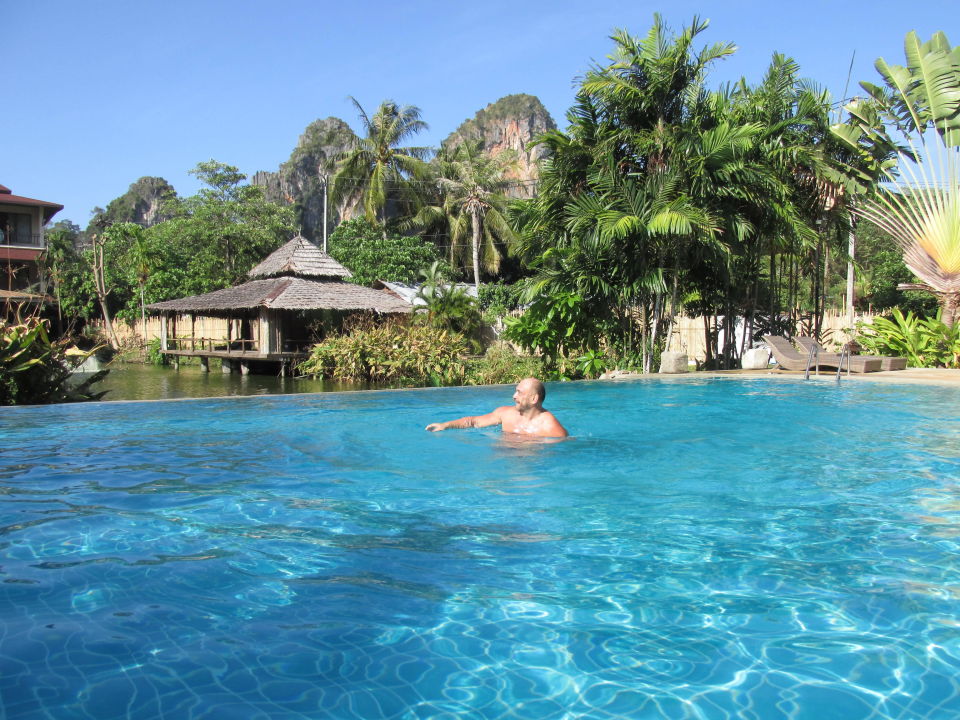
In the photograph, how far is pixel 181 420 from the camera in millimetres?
9625

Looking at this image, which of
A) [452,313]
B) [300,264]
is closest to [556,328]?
[452,313]

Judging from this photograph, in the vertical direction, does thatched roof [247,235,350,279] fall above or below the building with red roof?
below

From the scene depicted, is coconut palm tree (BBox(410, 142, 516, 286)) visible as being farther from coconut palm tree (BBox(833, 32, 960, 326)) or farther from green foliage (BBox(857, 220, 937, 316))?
coconut palm tree (BBox(833, 32, 960, 326))

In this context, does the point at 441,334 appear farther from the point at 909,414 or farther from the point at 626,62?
the point at 909,414

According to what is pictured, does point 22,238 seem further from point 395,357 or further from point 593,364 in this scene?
point 593,364

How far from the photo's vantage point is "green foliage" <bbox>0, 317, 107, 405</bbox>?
34.0ft

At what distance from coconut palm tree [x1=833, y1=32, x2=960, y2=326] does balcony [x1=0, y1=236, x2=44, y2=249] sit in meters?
34.3

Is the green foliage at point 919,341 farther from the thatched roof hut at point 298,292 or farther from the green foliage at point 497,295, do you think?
the thatched roof hut at point 298,292

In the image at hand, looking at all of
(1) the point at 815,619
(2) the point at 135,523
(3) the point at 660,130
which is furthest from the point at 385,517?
(3) the point at 660,130

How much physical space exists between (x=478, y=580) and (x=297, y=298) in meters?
19.7

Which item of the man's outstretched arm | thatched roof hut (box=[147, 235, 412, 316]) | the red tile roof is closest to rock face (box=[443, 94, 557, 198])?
the red tile roof

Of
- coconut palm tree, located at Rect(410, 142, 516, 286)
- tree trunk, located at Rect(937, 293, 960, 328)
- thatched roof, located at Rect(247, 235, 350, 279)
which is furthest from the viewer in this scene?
coconut palm tree, located at Rect(410, 142, 516, 286)

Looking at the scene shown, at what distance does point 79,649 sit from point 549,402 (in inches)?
349

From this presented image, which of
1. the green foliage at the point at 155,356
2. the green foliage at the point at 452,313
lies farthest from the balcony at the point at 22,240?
the green foliage at the point at 452,313
